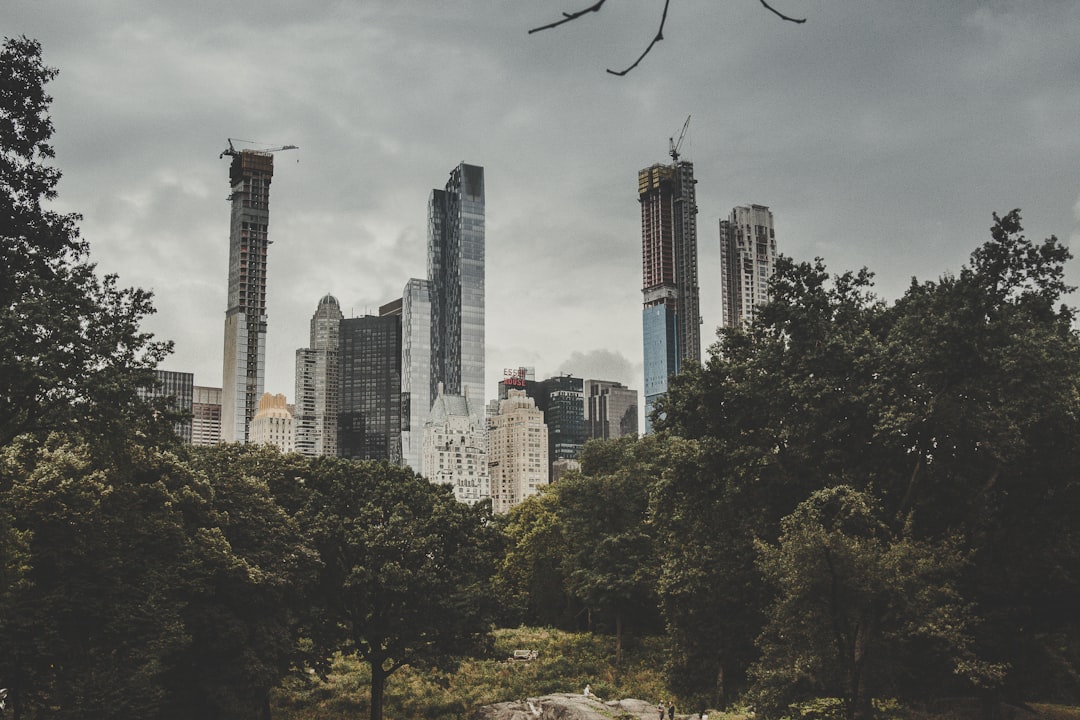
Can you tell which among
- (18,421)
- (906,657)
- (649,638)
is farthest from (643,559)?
(18,421)

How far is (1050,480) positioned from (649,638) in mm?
32217

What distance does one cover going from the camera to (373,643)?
40.4 meters

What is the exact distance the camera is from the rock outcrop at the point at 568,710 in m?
36.2

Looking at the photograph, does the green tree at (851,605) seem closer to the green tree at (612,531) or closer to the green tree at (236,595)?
the green tree at (236,595)

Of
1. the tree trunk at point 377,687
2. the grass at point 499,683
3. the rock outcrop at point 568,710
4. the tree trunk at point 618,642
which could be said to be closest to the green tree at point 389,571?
the tree trunk at point 377,687

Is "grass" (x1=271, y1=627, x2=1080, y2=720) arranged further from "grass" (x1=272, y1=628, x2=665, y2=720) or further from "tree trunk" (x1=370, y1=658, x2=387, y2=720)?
"tree trunk" (x1=370, y1=658, x2=387, y2=720)

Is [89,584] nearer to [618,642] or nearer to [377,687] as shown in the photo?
[377,687]

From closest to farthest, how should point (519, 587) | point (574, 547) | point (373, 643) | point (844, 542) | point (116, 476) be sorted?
1. point (844, 542)
2. point (116, 476)
3. point (373, 643)
4. point (574, 547)
5. point (519, 587)

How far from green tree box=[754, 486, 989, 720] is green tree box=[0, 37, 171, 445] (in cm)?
1805

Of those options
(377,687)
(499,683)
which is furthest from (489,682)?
(377,687)

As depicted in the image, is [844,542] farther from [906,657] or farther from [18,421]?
[18,421]

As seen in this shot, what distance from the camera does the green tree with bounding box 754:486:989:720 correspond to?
24.8 metres

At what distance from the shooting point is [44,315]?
20359 millimetres

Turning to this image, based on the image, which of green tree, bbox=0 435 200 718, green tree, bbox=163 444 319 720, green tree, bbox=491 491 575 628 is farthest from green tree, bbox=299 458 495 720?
green tree, bbox=491 491 575 628
